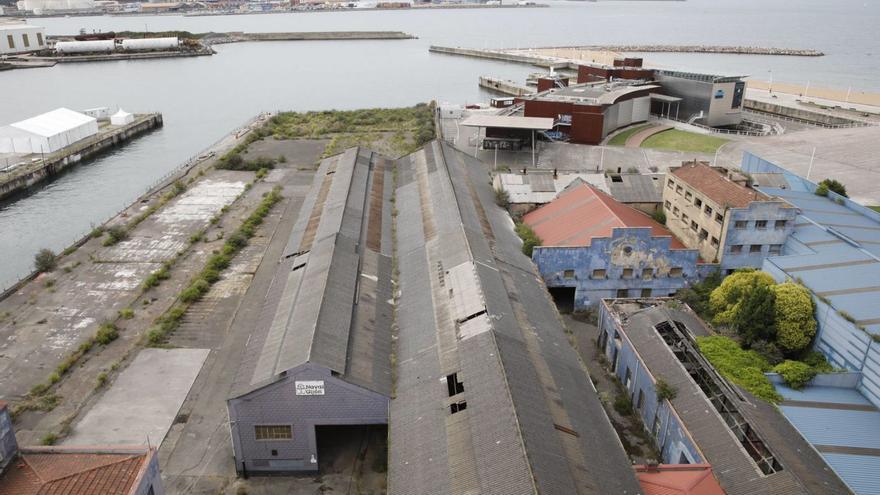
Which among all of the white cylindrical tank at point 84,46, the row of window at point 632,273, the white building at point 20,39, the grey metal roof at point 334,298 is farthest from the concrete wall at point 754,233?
the white building at point 20,39

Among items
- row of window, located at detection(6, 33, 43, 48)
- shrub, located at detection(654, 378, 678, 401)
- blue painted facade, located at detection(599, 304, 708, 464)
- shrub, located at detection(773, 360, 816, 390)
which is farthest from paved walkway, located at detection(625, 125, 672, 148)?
row of window, located at detection(6, 33, 43, 48)

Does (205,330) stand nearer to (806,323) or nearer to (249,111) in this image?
(806,323)

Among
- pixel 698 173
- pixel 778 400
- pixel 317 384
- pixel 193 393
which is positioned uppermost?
pixel 698 173

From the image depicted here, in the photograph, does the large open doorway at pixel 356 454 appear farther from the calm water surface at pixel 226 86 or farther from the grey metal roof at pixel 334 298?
the calm water surface at pixel 226 86

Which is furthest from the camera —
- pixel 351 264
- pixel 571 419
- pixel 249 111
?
pixel 249 111

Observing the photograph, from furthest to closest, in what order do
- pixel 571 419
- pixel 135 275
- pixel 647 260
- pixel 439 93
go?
pixel 439 93, pixel 135 275, pixel 647 260, pixel 571 419

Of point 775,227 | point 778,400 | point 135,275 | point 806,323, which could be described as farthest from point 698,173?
point 135,275
